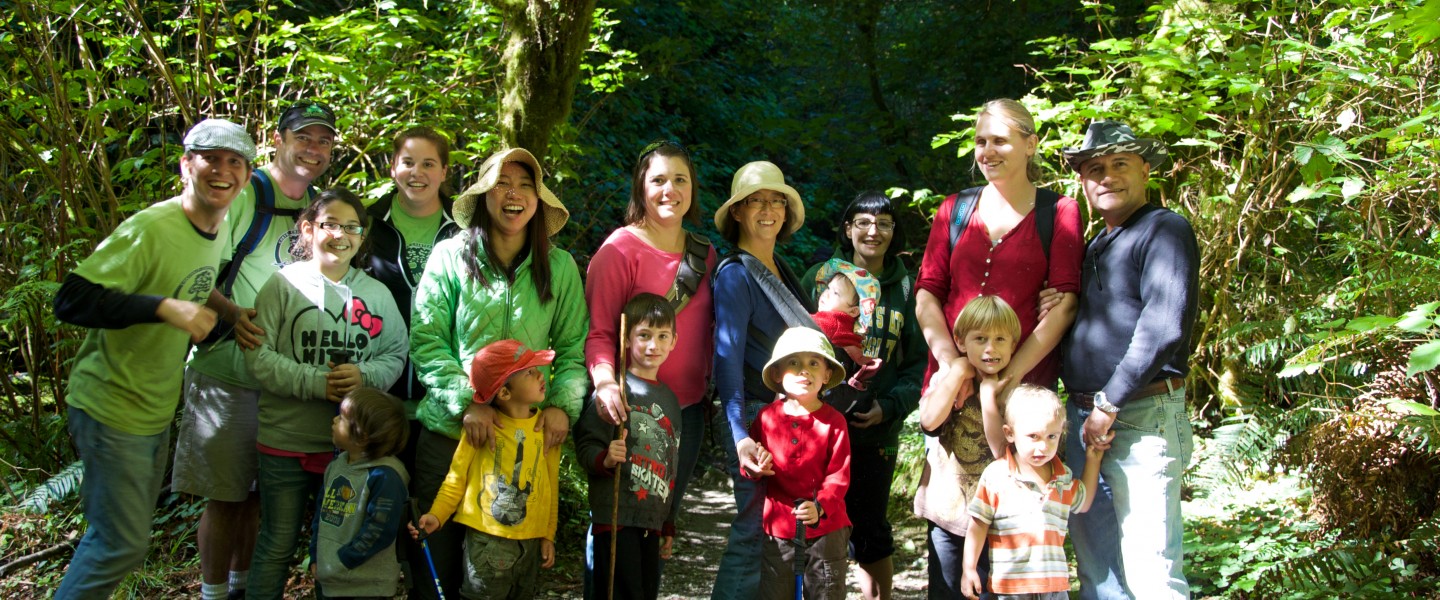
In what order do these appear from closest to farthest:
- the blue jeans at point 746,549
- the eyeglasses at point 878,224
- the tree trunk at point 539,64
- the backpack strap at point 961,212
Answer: the blue jeans at point 746,549 < the backpack strap at point 961,212 < the eyeglasses at point 878,224 < the tree trunk at point 539,64

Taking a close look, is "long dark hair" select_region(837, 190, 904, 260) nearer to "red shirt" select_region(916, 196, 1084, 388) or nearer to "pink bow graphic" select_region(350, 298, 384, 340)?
"red shirt" select_region(916, 196, 1084, 388)

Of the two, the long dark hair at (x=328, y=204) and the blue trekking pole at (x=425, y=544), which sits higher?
the long dark hair at (x=328, y=204)

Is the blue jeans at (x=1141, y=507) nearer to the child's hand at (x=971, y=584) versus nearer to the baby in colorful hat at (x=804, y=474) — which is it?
the child's hand at (x=971, y=584)

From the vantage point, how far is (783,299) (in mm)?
3674

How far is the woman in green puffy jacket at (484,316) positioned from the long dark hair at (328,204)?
33 cm

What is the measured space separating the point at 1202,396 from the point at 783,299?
3927 millimetres

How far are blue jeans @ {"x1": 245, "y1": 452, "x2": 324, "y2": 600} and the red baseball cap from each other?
2.73 feet

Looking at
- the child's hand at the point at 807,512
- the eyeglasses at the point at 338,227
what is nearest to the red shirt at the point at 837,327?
the child's hand at the point at 807,512

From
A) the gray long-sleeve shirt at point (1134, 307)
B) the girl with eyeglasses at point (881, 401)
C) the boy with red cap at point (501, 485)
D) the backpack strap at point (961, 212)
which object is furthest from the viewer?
the girl with eyeglasses at point (881, 401)

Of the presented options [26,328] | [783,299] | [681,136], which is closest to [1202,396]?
[783,299]

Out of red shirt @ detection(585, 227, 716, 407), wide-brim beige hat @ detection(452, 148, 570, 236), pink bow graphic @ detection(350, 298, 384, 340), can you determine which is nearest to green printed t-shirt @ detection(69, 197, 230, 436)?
pink bow graphic @ detection(350, 298, 384, 340)

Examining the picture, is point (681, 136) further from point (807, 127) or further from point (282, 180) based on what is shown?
point (282, 180)

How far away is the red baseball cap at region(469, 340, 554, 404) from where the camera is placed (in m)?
3.36

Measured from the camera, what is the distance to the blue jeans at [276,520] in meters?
3.64
